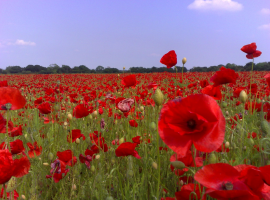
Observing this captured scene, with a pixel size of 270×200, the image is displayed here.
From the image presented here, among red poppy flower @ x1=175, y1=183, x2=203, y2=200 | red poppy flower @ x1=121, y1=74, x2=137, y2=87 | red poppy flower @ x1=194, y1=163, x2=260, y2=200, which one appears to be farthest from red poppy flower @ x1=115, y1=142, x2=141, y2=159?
red poppy flower @ x1=121, y1=74, x2=137, y2=87

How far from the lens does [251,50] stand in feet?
6.30

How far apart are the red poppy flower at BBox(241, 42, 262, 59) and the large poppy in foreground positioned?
1.63 metres

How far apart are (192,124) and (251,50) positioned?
168cm

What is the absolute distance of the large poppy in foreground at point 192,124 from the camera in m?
0.54

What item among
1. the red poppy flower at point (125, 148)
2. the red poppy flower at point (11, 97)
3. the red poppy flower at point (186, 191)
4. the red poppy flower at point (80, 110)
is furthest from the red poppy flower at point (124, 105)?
the red poppy flower at point (186, 191)

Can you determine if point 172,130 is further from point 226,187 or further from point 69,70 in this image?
point 69,70

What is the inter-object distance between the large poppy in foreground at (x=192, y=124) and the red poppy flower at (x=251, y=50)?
1631 millimetres

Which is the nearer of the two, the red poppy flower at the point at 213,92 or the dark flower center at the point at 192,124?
the dark flower center at the point at 192,124

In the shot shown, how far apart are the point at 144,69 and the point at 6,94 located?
73.7 ft

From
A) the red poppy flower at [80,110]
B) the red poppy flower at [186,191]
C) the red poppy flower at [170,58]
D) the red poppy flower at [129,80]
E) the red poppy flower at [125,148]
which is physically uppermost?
the red poppy flower at [170,58]

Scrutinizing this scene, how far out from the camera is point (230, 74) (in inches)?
55.7

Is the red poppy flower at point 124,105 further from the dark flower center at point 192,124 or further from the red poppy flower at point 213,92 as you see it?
the dark flower center at point 192,124

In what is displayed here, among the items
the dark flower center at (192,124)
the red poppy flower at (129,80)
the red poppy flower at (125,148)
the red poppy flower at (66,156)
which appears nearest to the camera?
the dark flower center at (192,124)

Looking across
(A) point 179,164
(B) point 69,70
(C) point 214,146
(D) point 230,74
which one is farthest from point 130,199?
(B) point 69,70
